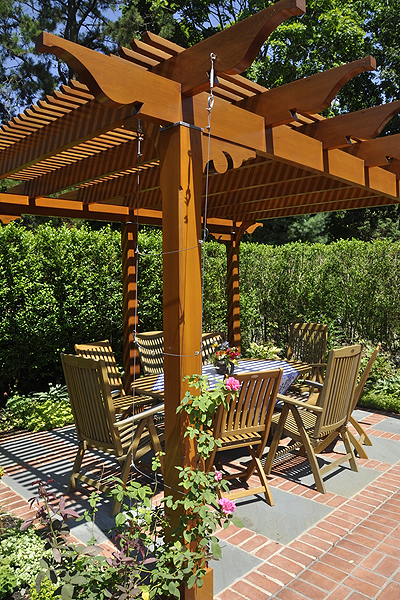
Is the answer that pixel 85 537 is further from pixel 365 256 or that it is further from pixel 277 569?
pixel 365 256

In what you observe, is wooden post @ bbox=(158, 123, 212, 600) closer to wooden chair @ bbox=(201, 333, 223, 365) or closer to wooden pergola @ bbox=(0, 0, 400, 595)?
wooden pergola @ bbox=(0, 0, 400, 595)

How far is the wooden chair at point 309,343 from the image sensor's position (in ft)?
21.8

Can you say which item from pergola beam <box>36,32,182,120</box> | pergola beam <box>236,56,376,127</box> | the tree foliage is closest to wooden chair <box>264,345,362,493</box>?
pergola beam <box>236,56,376,127</box>

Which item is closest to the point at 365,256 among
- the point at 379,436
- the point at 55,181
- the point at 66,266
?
the point at 379,436

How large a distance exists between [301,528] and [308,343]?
11.8ft

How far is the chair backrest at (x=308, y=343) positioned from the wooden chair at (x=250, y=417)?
2842 mm

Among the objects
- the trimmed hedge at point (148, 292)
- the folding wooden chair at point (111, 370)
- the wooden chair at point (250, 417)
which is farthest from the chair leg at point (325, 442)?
the trimmed hedge at point (148, 292)

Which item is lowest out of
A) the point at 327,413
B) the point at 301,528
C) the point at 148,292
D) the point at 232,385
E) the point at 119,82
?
the point at 301,528

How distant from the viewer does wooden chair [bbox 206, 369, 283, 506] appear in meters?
3.73

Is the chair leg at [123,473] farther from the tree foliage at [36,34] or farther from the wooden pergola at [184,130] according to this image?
the tree foliage at [36,34]

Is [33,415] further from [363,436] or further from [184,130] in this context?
[184,130]

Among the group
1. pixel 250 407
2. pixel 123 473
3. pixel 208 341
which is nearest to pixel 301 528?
pixel 250 407

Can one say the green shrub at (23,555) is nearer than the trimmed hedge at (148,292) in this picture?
Yes

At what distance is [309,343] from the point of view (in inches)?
270
